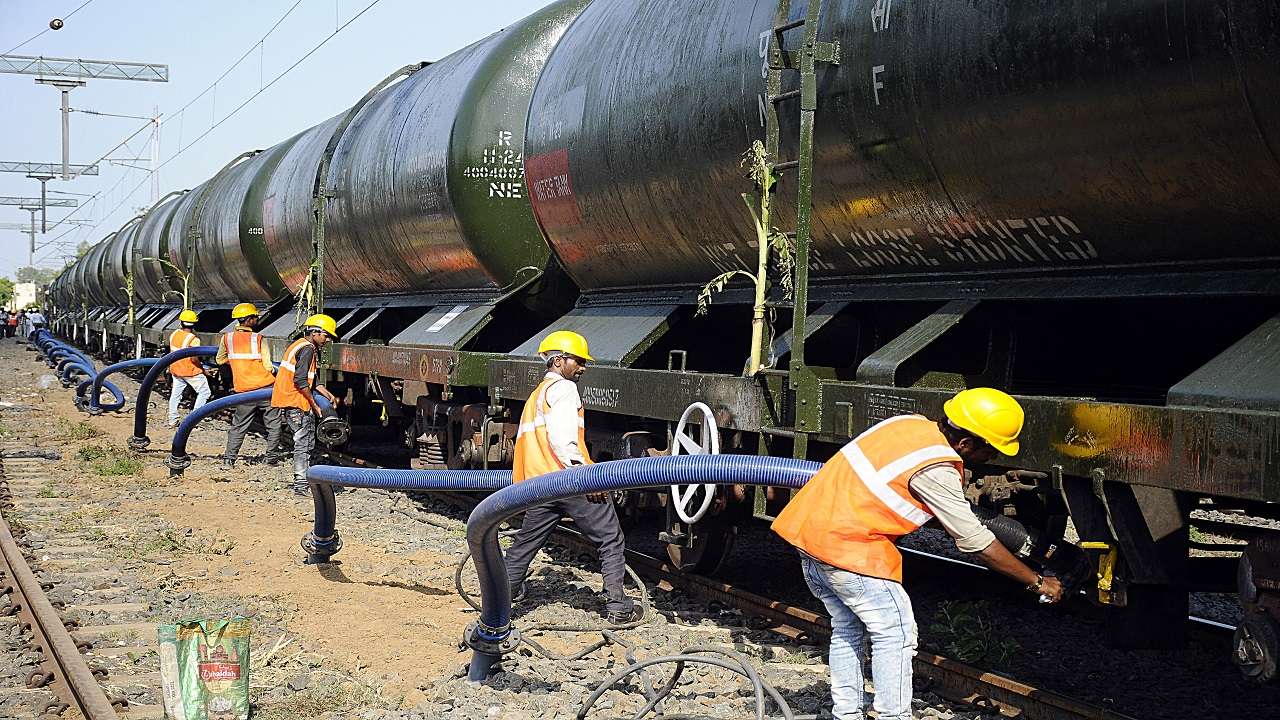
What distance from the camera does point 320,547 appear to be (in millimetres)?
8609

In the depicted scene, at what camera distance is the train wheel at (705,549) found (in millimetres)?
7516

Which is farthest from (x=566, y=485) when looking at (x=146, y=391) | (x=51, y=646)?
(x=146, y=391)

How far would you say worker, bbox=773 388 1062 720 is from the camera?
413 centimetres

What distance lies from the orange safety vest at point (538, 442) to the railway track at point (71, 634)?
2.17m

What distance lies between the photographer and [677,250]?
736 cm

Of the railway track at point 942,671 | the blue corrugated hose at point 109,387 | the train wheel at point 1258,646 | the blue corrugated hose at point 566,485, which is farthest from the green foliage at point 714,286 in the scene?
the blue corrugated hose at point 109,387

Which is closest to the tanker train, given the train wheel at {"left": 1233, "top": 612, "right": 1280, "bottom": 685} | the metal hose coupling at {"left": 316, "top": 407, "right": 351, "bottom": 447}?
the train wheel at {"left": 1233, "top": 612, "right": 1280, "bottom": 685}

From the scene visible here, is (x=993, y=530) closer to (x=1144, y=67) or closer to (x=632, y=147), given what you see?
(x=1144, y=67)

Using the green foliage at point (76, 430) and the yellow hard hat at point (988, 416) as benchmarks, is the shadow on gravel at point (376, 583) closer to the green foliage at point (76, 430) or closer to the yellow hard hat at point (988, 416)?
the yellow hard hat at point (988, 416)

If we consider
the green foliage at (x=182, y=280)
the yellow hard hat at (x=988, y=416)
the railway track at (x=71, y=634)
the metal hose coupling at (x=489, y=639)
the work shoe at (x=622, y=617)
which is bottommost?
the railway track at (x=71, y=634)

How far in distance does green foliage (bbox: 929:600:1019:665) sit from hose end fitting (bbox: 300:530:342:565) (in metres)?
4.11

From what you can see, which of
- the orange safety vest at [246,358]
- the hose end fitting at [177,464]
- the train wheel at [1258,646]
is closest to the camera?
the train wheel at [1258,646]

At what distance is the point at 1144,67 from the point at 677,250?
11.5 feet

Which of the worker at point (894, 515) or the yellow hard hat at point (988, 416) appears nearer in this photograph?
the worker at point (894, 515)
